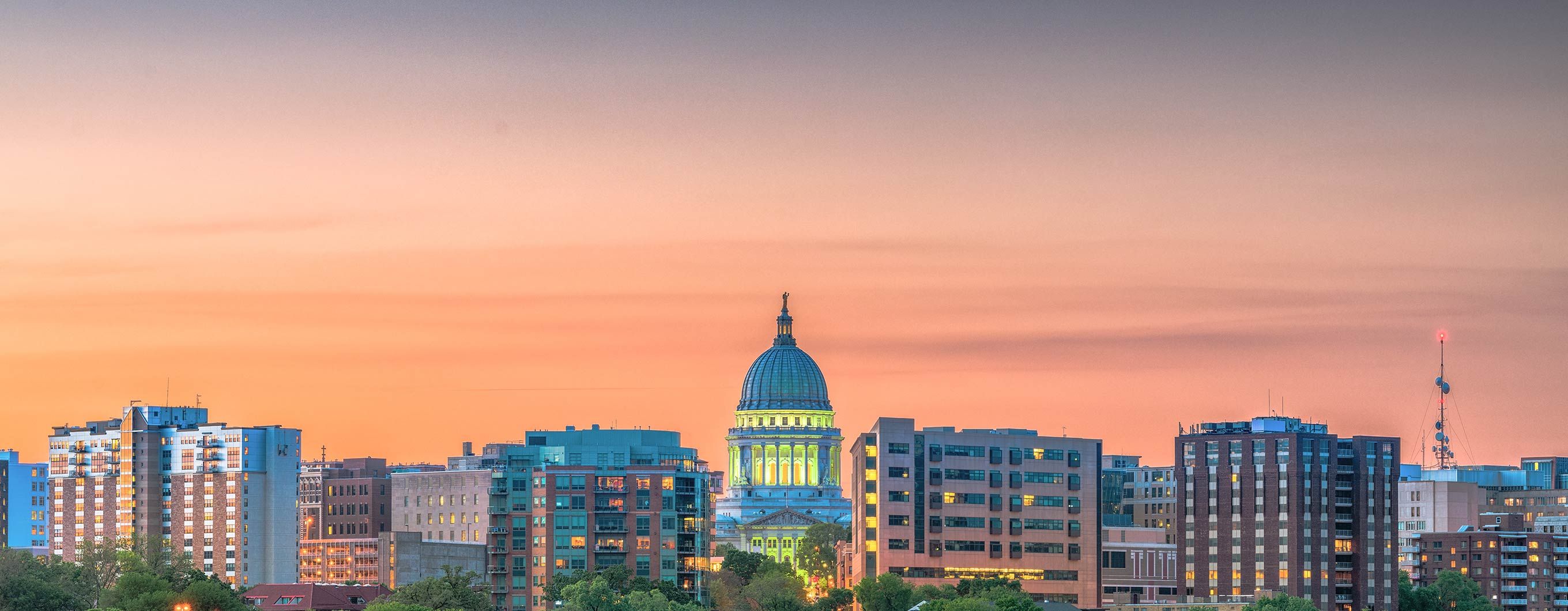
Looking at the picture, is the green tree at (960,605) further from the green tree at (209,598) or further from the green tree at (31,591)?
the green tree at (31,591)

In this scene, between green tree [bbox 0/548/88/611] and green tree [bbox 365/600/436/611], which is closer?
green tree [bbox 365/600/436/611]

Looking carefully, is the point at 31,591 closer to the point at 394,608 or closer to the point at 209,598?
the point at 209,598

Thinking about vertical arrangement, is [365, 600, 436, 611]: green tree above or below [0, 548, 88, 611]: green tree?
below

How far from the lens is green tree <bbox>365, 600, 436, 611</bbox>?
180150 mm

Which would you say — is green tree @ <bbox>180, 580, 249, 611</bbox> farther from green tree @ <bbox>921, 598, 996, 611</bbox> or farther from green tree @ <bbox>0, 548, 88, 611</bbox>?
green tree @ <bbox>921, 598, 996, 611</bbox>

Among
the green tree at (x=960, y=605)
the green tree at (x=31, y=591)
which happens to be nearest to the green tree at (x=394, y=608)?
the green tree at (x=31, y=591)

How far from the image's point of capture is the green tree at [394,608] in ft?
591

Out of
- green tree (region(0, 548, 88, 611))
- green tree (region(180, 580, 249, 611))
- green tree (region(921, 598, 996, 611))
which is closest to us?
green tree (region(0, 548, 88, 611))

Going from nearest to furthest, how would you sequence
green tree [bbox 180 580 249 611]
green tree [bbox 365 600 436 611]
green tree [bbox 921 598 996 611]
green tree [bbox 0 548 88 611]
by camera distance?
green tree [bbox 365 600 436 611] → green tree [bbox 0 548 88 611] → green tree [bbox 180 580 249 611] → green tree [bbox 921 598 996 611]

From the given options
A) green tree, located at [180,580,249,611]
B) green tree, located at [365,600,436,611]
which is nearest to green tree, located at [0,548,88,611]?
green tree, located at [180,580,249,611]

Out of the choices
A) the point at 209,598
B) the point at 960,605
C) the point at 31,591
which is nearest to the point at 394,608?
the point at 209,598

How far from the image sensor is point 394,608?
7111 inches

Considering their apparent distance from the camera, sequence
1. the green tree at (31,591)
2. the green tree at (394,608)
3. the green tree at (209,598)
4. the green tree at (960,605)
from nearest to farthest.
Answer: the green tree at (394,608)
the green tree at (31,591)
the green tree at (209,598)
the green tree at (960,605)

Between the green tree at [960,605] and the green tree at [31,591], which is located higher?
the green tree at [31,591]
